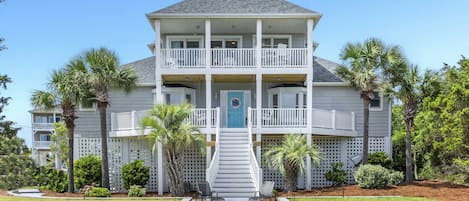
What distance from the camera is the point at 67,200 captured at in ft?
62.6

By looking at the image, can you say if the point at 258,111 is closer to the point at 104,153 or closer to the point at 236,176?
the point at 236,176

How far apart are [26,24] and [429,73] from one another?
1714cm

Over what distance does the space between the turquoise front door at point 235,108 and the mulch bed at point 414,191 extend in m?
5.51

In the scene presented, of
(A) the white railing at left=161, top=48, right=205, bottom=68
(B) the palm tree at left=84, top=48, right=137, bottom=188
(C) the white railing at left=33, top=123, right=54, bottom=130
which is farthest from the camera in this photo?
(C) the white railing at left=33, top=123, right=54, bottom=130

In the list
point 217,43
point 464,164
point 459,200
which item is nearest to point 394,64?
point 464,164

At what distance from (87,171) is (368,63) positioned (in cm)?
1392

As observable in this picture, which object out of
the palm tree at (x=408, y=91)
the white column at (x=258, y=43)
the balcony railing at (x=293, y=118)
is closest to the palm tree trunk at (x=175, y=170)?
the balcony railing at (x=293, y=118)

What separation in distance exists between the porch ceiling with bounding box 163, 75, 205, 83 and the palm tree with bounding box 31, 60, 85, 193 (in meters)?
4.16

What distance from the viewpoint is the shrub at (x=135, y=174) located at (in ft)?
73.6

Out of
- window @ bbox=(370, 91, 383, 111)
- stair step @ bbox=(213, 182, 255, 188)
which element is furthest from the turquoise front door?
window @ bbox=(370, 91, 383, 111)

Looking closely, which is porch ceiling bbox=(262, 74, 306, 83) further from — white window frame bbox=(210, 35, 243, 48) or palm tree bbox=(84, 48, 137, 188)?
palm tree bbox=(84, 48, 137, 188)

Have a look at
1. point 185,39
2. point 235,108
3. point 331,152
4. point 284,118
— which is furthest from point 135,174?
point 331,152

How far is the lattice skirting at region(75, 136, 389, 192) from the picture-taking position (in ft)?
78.2

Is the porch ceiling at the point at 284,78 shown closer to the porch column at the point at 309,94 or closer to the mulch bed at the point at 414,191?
the porch column at the point at 309,94
